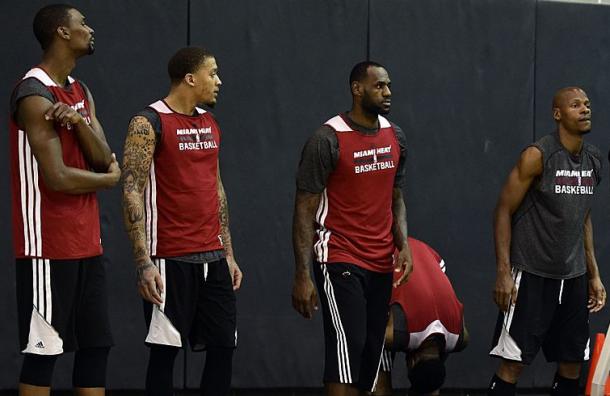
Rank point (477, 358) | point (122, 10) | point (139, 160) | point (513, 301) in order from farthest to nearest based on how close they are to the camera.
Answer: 1. point (477, 358)
2. point (122, 10)
3. point (513, 301)
4. point (139, 160)

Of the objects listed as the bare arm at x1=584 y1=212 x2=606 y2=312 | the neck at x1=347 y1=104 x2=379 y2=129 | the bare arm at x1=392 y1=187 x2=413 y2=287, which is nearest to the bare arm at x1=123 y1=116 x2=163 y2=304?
the neck at x1=347 y1=104 x2=379 y2=129

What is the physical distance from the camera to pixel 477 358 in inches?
372

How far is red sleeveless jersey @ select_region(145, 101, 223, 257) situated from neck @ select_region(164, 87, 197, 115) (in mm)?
38

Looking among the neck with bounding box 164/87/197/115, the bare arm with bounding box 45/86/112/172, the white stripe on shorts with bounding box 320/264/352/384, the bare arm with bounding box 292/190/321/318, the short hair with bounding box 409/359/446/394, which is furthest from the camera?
the short hair with bounding box 409/359/446/394

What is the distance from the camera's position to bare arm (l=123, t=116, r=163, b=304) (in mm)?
6164

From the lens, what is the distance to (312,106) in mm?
9023

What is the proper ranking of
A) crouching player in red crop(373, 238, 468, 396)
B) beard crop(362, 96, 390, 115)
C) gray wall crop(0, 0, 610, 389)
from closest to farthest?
beard crop(362, 96, 390, 115), crouching player in red crop(373, 238, 468, 396), gray wall crop(0, 0, 610, 389)

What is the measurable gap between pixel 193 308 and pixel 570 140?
2.74m

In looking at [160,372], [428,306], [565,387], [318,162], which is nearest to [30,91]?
[160,372]

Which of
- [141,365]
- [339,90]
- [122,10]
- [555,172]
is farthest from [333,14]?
[141,365]

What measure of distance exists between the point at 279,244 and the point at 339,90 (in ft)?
4.09

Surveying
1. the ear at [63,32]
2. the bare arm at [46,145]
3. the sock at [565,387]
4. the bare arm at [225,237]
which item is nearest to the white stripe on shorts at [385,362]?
the sock at [565,387]

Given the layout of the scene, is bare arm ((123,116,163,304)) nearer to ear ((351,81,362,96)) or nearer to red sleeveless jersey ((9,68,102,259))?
red sleeveless jersey ((9,68,102,259))

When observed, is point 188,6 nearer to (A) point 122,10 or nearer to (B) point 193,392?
(A) point 122,10
